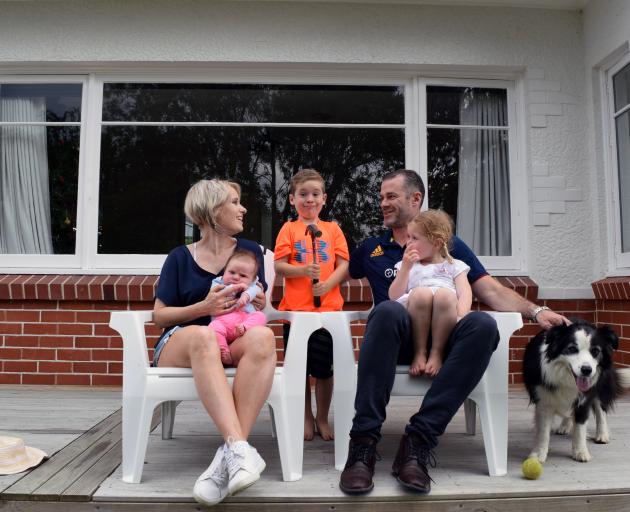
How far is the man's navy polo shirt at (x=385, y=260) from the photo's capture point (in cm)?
255

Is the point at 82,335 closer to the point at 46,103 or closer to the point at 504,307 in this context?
the point at 46,103

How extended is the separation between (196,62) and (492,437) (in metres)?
3.33

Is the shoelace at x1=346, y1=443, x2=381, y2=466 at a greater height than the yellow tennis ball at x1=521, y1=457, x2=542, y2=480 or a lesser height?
greater

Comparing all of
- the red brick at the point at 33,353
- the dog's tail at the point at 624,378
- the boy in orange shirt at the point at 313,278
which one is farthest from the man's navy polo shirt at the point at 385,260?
the red brick at the point at 33,353

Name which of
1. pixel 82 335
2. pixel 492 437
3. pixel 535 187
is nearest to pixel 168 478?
pixel 492 437

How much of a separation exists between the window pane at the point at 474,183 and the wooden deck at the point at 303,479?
1.74m

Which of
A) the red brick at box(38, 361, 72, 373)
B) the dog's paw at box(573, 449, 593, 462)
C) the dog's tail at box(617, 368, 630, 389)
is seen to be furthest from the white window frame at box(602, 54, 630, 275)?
the red brick at box(38, 361, 72, 373)

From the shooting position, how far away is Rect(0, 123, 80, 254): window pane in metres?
4.30

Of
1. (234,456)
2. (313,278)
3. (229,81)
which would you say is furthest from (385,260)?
(229,81)

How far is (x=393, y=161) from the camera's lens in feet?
14.2

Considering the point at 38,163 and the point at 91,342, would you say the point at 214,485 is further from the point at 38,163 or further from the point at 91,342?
the point at 38,163

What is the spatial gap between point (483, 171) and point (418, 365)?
263 centimetres

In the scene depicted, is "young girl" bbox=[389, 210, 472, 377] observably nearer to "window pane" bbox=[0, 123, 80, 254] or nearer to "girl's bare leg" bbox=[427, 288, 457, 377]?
"girl's bare leg" bbox=[427, 288, 457, 377]

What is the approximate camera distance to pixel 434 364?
2.11 metres
